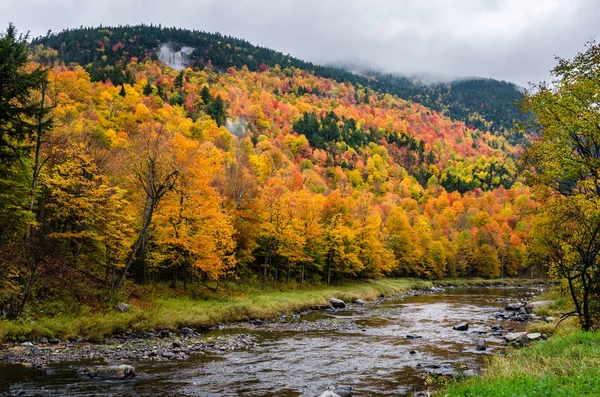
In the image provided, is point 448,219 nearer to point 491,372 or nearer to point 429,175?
point 429,175

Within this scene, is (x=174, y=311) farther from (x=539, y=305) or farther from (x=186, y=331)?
(x=539, y=305)

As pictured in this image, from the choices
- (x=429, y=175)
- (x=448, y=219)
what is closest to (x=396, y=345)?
(x=448, y=219)

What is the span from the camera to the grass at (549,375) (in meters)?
9.73

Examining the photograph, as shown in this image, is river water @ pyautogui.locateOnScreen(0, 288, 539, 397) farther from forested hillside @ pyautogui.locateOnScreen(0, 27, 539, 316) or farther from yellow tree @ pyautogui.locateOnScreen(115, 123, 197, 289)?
yellow tree @ pyautogui.locateOnScreen(115, 123, 197, 289)

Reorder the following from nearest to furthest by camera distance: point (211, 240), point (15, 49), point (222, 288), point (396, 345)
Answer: point (15, 49)
point (396, 345)
point (211, 240)
point (222, 288)

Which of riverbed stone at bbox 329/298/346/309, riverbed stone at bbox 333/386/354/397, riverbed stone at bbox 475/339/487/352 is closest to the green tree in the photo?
riverbed stone at bbox 475/339/487/352

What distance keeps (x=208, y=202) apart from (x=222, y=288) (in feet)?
32.0

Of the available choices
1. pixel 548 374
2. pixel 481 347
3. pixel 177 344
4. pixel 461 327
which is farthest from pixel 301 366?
pixel 461 327

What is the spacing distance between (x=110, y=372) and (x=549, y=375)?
583 inches

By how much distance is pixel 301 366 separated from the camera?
1858 cm

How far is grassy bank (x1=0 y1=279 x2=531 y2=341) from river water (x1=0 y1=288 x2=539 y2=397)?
2739mm

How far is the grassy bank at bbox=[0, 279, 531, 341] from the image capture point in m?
20.7

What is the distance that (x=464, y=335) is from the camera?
27312mm

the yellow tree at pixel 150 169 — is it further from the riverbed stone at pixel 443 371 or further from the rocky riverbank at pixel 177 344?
the riverbed stone at pixel 443 371
